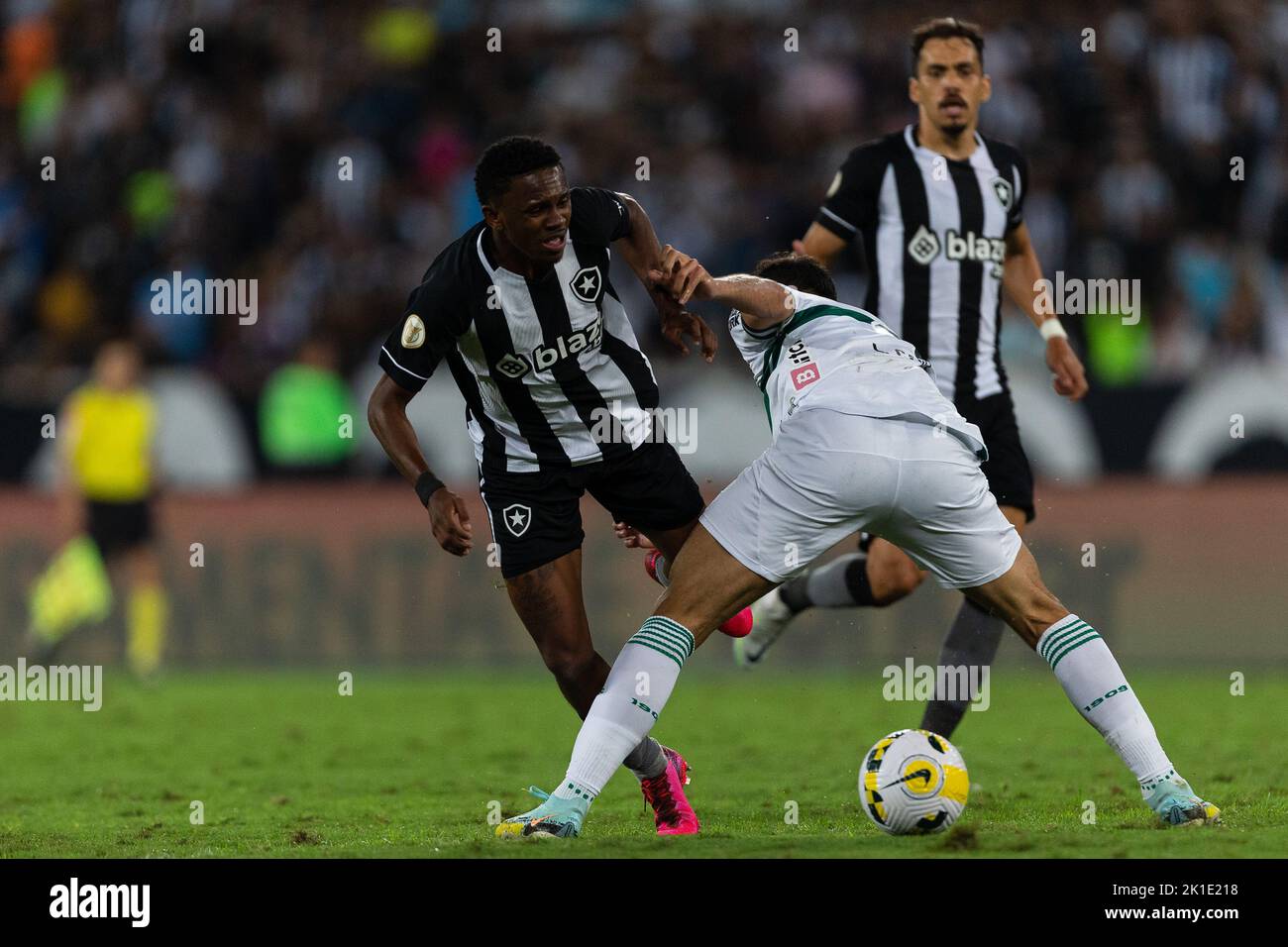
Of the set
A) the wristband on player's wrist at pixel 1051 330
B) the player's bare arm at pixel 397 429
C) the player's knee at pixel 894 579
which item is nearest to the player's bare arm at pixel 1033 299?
the wristband on player's wrist at pixel 1051 330

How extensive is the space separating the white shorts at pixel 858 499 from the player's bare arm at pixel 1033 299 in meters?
1.81

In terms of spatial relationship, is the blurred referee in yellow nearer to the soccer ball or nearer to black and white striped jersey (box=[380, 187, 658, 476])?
black and white striped jersey (box=[380, 187, 658, 476])

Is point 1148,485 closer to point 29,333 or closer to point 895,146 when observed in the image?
point 895,146

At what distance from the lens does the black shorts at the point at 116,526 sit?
13.1 m

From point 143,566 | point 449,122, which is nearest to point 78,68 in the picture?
point 449,122

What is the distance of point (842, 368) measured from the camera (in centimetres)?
591

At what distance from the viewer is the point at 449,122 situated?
16.0 metres

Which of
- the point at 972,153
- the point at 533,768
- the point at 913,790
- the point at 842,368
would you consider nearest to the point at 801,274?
the point at 842,368

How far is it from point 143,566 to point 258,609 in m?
0.88

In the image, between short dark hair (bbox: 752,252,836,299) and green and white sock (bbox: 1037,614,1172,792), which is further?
short dark hair (bbox: 752,252,836,299)

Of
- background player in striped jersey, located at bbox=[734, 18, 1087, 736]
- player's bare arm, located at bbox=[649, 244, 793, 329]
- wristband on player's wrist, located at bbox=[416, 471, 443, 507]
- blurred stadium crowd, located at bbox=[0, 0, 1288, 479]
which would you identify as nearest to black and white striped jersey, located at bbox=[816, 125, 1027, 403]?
background player in striped jersey, located at bbox=[734, 18, 1087, 736]

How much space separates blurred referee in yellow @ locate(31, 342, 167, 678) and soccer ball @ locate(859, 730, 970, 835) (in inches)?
326

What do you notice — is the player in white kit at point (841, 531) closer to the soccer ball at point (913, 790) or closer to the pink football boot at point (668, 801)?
the soccer ball at point (913, 790)

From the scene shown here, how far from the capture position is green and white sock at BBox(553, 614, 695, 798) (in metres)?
5.62
